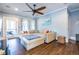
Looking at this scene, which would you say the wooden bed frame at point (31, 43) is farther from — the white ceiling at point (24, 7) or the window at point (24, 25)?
the white ceiling at point (24, 7)

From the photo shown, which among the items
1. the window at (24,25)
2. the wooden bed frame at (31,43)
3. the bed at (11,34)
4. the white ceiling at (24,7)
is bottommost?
the wooden bed frame at (31,43)

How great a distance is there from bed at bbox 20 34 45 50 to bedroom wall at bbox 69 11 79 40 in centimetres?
81

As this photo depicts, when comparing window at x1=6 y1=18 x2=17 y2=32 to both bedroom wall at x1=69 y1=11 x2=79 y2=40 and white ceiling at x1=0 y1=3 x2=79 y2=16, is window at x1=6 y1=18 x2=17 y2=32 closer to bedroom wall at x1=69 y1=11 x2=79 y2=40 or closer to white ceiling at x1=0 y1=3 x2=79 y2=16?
white ceiling at x1=0 y1=3 x2=79 y2=16

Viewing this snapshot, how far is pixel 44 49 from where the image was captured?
196 centimetres

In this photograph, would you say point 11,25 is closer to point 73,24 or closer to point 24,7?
point 24,7

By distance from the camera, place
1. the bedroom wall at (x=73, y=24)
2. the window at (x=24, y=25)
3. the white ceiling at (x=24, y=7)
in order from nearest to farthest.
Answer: the white ceiling at (x=24, y=7) < the window at (x=24, y=25) < the bedroom wall at (x=73, y=24)

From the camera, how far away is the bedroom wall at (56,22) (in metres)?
2.07

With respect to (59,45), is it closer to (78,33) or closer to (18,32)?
(78,33)

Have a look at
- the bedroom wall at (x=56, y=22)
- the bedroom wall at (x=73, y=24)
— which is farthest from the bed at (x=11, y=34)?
the bedroom wall at (x=73, y=24)

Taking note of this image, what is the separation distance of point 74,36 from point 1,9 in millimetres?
1954

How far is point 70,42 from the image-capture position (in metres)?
2.09

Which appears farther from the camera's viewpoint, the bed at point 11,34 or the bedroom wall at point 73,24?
the bedroom wall at point 73,24

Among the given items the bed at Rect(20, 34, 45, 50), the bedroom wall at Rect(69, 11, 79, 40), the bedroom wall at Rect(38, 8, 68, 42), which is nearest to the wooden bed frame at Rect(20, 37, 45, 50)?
the bed at Rect(20, 34, 45, 50)

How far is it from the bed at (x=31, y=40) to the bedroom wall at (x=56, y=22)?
240 millimetres
